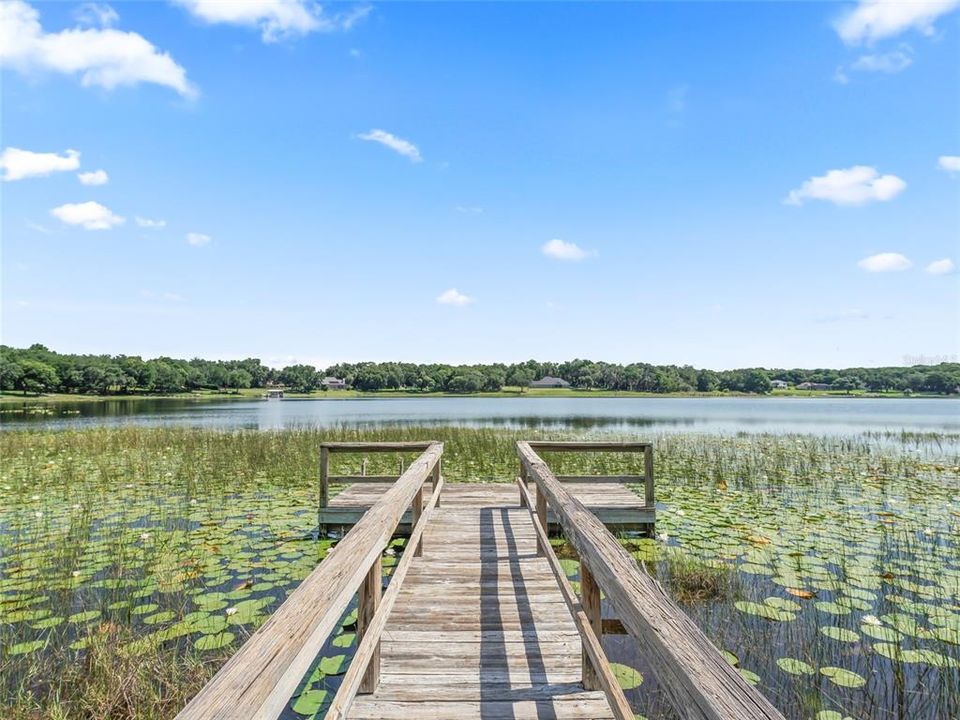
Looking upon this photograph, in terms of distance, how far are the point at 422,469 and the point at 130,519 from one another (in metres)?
6.40

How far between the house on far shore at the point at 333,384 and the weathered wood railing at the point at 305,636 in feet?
425

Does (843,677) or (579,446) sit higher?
(579,446)

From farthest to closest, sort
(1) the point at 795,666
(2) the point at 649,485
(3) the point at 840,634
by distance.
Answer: (2) the point at 649,485 < (3) the point at 840,634 < (1) the point at 795,666

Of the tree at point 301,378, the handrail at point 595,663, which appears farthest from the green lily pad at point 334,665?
the tree at point 301,378

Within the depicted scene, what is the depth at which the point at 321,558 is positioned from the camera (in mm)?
6973

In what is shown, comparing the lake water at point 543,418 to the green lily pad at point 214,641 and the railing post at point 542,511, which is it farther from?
the green lily pad at point 214,641

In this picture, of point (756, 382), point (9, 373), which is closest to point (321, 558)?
point (9, 373)

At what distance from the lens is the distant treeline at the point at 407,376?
82.3 metres

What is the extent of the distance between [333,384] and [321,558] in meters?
131

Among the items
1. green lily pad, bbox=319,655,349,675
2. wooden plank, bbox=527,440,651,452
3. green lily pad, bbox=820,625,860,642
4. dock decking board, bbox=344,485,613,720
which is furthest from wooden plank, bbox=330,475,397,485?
green lily pad, bbox=820,625,860,642

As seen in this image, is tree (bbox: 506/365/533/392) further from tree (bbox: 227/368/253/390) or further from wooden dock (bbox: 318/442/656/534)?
wooden dock (bbox: 318/442/656/534)

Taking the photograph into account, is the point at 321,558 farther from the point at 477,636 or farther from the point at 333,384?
the point at 333,384

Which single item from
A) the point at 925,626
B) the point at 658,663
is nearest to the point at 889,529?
the point at 925,626

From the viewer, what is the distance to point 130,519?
835 centimetres
